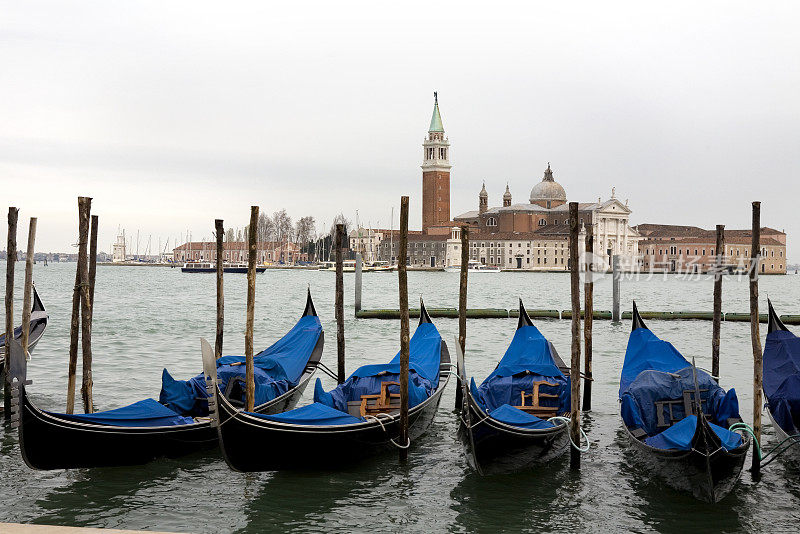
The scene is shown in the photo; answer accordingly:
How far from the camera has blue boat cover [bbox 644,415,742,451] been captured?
5.18m

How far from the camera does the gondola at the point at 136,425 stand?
525 centimetres

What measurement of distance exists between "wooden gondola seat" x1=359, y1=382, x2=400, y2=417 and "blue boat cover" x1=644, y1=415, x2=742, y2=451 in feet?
6.77

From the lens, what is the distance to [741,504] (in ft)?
17.6

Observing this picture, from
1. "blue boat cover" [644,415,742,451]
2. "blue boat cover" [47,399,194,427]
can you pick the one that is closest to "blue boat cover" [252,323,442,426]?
"blue boat cover" [47,399,194,427]

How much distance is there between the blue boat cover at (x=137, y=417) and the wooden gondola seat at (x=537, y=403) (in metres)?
2.67

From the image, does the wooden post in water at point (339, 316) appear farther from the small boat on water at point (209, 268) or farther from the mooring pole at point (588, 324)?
the small boat on water at point (209, 268)

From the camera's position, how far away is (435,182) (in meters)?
76.6

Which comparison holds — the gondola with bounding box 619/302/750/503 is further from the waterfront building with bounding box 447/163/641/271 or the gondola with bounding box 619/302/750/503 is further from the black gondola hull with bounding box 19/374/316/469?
the waterfront building with bounding box 447/163/641/271

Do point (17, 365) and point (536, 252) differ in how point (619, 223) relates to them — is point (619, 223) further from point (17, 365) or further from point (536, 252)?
point (17, 365)

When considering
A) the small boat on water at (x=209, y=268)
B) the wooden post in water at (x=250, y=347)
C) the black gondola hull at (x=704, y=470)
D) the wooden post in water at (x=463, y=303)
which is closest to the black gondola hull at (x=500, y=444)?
the black gondola hull at (x=704, y=470)

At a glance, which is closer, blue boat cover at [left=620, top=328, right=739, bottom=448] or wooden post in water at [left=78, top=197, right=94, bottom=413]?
blue boat cover at [left=620, top=328, right=739, bottom=448]

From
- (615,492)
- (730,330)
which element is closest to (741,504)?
(615,492)

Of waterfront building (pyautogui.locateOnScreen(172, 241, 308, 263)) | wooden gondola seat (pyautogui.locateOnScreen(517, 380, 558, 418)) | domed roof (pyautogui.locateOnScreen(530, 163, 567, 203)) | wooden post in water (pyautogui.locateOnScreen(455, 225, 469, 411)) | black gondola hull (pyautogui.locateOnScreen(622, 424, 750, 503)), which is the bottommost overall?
black gondola hull (pyautogui.locateOnScreen(622, 424, 750, 503))

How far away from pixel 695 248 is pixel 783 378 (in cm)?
7249
